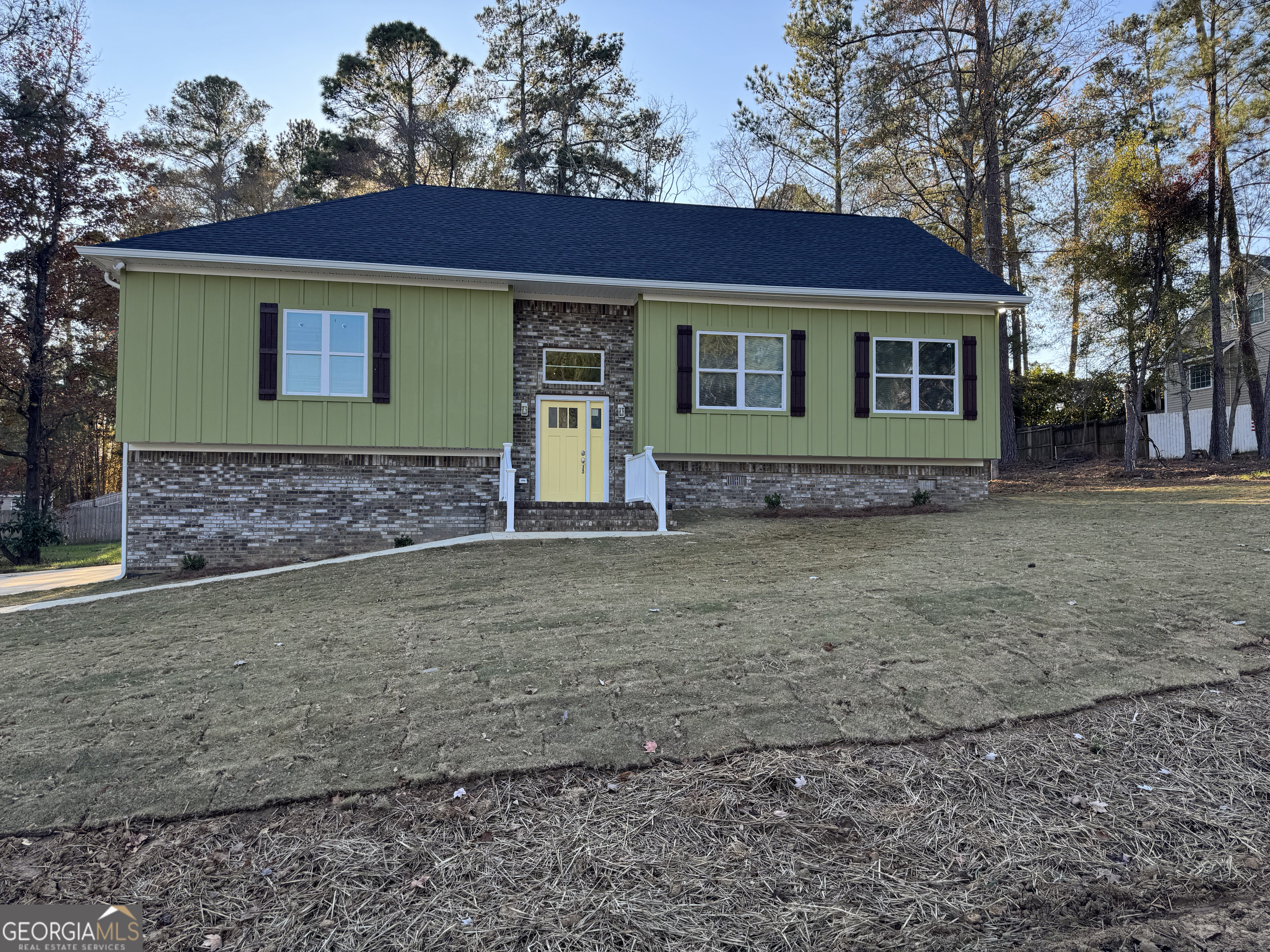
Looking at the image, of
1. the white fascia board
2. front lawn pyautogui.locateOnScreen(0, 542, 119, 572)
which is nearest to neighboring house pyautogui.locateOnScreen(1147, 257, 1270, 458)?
the white fascia board

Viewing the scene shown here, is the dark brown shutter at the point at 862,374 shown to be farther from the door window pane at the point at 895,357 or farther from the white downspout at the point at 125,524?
the white downspout at the point at 125,524

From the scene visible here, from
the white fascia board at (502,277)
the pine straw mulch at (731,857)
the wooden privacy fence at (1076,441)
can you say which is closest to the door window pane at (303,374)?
the white fascia board at (502,277)

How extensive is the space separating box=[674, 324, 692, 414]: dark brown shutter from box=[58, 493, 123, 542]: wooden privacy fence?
19409mm

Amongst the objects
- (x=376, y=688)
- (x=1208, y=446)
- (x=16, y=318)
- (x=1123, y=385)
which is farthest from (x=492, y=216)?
(x=1208, y=446)

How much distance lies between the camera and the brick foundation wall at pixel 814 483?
505 inches

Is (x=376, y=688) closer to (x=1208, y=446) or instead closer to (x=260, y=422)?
(x=260, y=422)

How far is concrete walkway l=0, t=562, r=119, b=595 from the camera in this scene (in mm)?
10844

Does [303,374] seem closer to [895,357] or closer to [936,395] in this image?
[895,357]

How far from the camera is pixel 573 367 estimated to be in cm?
1295

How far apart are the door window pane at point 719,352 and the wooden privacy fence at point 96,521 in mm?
19751

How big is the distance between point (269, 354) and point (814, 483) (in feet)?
28.0

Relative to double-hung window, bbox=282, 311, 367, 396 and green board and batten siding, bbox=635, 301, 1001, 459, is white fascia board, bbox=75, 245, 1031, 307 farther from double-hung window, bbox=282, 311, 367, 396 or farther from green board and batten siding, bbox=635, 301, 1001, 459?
double-hung window, bbox=282, 311, 367, 396

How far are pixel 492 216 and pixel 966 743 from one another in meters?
12.4

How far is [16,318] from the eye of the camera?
18.1 meters
